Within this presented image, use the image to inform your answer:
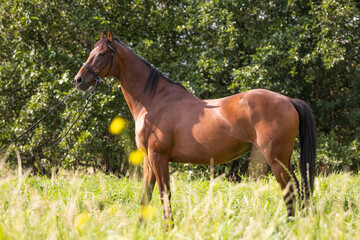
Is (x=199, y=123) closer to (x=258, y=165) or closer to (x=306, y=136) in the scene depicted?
(x=306, y=136)

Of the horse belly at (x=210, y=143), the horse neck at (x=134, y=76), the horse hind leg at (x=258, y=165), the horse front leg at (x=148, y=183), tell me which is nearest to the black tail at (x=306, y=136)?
the horse belly at (x=210, y=143)

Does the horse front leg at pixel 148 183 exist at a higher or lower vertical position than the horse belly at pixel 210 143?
lower

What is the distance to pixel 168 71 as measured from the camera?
9680mm

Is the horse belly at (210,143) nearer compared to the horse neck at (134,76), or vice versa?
the horse belly at (210,143)

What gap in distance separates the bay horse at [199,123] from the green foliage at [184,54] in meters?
4.42

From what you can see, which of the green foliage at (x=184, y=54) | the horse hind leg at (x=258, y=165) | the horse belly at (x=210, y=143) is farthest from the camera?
the green foliage at (x=184, y=54)

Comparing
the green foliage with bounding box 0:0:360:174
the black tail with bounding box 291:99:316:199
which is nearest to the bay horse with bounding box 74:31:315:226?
the black tail with bounding box 291:99:316:199

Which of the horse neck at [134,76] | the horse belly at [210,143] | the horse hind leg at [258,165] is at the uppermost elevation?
the horse neck at [134,76]

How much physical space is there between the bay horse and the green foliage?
14.5 feet

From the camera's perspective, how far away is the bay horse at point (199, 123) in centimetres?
363

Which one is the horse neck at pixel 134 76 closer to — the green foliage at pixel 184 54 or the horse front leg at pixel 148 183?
the horse front leg at pixel 148 183

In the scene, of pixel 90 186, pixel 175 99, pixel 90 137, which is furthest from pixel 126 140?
pixel 175 99

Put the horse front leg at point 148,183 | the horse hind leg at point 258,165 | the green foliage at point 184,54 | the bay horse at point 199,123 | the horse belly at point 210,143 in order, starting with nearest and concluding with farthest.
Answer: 1. the bay horse at point 199,123
2. the horse belly at point 210,143
3. the horse front leg at point 148,183
4. the horse hind leg at point 258,165
5. the green foliage at point 184,54

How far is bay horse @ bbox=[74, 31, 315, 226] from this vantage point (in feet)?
11.9
